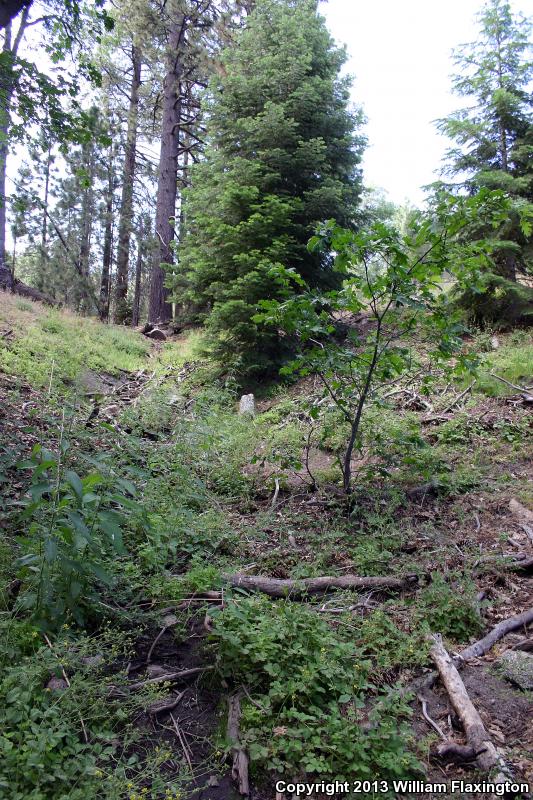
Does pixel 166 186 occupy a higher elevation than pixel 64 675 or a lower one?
higher

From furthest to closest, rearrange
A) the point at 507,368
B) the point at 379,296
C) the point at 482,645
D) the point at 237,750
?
the point at 507,368, the point at 379,296, the point at 482,645, the point at 237,750

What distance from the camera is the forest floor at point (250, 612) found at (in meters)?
2.11

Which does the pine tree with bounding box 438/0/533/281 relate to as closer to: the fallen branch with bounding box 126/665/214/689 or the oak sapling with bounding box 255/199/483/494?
the oak sapling with bounding box 255/199/483/494

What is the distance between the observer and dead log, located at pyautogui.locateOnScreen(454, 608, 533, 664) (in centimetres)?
284

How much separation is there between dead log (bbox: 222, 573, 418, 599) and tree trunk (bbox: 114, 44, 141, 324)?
1449 cm

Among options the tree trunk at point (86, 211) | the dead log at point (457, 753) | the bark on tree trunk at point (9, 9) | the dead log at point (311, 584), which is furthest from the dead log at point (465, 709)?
the tree trunk at point (86, 211)

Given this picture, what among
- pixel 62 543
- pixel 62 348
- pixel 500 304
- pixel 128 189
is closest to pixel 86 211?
pixel 128 189

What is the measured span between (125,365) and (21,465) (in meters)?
7.73

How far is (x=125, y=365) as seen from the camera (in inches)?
402

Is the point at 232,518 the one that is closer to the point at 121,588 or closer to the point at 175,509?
the point at 175,509

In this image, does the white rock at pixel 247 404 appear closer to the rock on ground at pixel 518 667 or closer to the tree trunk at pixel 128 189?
the rock on ground at pixel 518 667

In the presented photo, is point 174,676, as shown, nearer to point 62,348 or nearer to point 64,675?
point 64,675

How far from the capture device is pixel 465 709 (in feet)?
7.95

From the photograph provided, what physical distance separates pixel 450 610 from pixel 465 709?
76 cm
